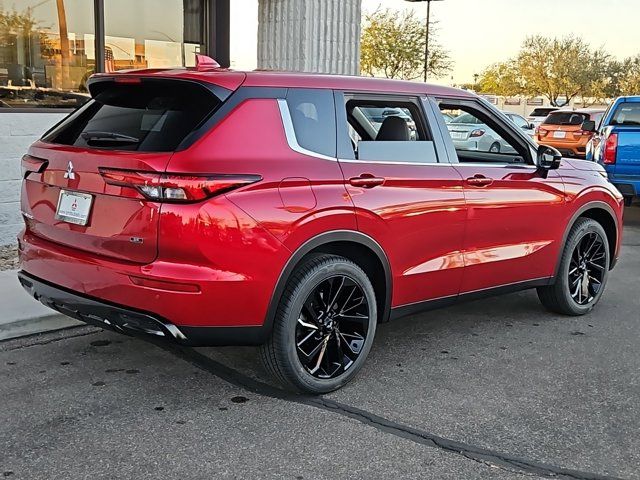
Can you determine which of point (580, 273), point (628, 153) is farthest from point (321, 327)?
point (628, 153)

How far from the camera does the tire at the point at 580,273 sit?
5.86 m

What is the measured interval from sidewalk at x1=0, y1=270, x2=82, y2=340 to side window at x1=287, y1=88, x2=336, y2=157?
7.93 feet

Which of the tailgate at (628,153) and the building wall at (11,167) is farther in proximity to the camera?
the tailgate at (628,153)

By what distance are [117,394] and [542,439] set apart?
90.3 inches

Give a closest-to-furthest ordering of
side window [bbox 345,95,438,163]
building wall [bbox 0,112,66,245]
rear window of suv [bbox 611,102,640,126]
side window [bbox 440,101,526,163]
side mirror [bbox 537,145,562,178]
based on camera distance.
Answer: side window [bbox 345,95,438,163], side window [bbox 440,101,526,163], side mirror [bbox 537,145,562,178], building wall [bbox 0,112,66,245], rear window of suv [bbox 611,102,640,126]

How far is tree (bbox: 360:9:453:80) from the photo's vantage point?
123 ft

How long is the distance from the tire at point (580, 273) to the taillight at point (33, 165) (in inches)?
152

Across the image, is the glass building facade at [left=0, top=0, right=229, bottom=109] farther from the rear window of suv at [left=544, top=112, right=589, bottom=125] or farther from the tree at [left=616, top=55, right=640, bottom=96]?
the tree at [left=616, top=55, right=640, bottom=96]

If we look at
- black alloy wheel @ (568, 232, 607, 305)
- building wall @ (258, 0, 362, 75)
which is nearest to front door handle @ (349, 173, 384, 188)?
black alloy wheel @ (568, 232, 607, 305)

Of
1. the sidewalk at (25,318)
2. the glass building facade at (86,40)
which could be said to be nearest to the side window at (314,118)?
the sidewalk at (25,318)

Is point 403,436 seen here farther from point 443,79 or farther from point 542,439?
point 443,79

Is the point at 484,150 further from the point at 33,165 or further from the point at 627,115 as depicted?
the point at 627,115

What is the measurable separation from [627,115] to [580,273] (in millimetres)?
6523

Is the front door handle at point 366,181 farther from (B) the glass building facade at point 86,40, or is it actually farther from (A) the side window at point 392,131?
(B) the glass building facade at point 86,40
